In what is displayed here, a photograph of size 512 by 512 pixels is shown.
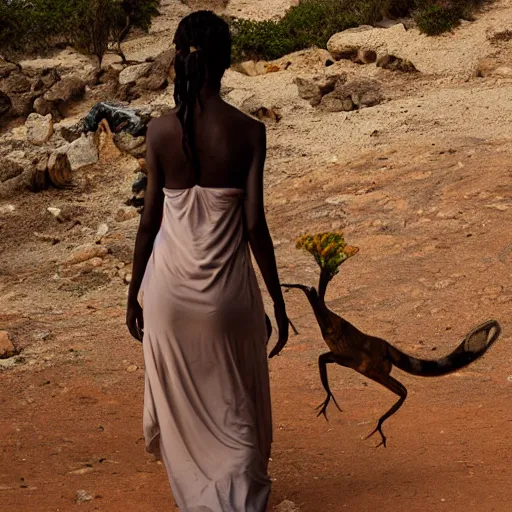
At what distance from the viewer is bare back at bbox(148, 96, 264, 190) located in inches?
133

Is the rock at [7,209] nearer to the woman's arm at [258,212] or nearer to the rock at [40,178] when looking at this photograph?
the rock at [40,178]

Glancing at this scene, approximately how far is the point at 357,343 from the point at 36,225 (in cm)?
692

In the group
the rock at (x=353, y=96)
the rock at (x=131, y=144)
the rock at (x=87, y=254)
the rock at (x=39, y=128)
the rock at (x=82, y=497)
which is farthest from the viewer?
the rock at (x=39, y=128)

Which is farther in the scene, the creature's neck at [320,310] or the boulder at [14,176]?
the boulder at [14,176]

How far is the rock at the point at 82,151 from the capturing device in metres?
12.2

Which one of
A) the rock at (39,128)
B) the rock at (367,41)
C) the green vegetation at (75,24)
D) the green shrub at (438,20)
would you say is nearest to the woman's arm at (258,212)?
the rock at (39,128)

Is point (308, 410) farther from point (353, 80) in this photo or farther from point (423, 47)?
point (423, 47)

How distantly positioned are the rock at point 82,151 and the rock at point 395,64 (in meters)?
3.96

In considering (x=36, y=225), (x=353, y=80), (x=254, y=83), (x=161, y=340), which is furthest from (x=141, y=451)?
(x=254, y=83)

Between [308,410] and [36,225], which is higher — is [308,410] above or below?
above

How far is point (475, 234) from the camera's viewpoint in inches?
331

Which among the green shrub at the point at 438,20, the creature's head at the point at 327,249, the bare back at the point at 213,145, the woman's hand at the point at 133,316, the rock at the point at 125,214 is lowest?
the rock at the point at 125,214

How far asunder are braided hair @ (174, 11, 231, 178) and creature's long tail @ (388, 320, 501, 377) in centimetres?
139

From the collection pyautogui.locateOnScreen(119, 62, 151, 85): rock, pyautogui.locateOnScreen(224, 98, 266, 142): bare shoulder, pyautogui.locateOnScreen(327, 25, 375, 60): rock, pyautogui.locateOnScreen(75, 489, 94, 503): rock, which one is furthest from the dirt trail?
pyautogui.locateOnScreen(119, 62, 151, 85): rock
